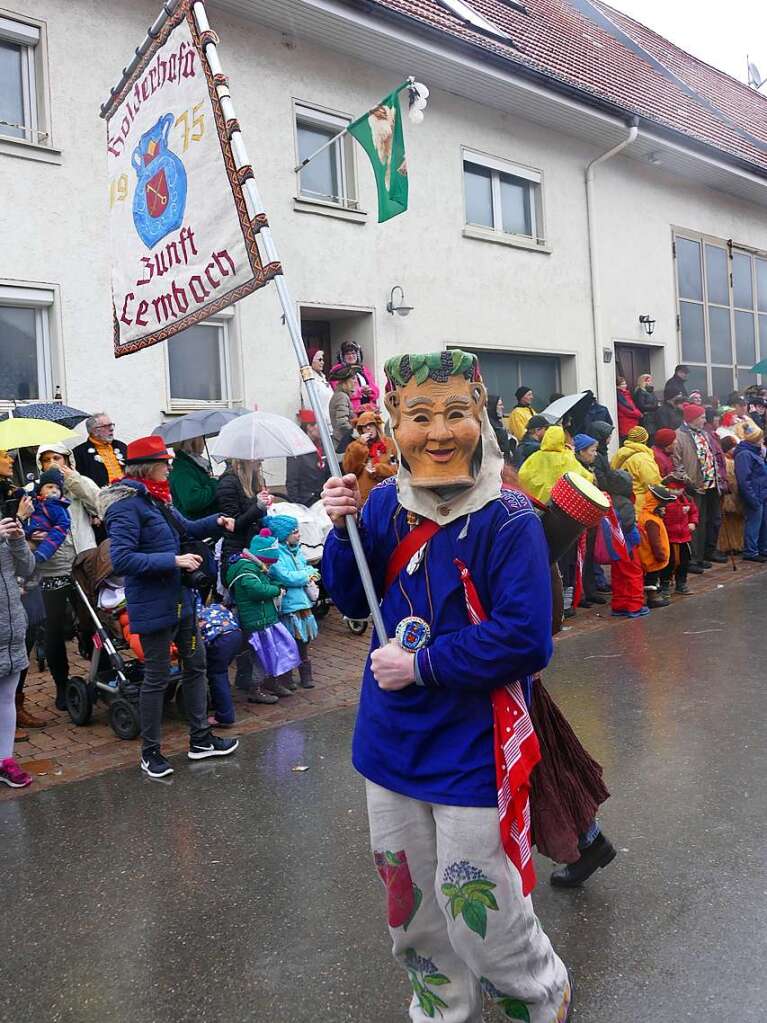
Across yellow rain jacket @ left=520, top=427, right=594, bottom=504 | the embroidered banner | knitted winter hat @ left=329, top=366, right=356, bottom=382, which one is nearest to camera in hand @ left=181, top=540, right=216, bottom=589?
the embroidered banner

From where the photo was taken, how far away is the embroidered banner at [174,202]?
3.02 metres

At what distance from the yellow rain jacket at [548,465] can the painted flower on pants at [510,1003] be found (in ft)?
20.3

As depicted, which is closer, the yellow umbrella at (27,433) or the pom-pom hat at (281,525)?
the yellow umbrella at (27,433)

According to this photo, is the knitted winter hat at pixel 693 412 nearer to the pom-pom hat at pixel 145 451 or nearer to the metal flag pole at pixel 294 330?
the pom-pom hat at pixel 145 451

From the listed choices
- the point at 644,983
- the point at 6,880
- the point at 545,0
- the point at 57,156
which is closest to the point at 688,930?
the point at 644,983

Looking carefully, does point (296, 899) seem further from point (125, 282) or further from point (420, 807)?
point (125, 282)

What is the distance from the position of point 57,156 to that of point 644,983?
8.86m

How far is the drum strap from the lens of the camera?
2.59 meters

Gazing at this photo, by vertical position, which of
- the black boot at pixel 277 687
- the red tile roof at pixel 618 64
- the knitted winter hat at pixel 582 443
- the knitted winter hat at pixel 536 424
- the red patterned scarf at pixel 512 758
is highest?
the red tile roof at pixel 618 64

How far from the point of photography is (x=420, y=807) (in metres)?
2.54

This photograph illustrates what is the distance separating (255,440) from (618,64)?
15.2 meters

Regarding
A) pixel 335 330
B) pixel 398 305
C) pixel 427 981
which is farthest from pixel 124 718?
pixel 398 305

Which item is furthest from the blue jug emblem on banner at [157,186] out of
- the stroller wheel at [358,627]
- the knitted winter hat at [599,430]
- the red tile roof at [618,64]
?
the red tile roof at [618,64]

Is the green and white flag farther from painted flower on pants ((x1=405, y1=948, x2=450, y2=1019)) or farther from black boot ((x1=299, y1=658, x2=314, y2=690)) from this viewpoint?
painted flower on pants ((x1=405, y1=948, x2=450, y2=1019))
